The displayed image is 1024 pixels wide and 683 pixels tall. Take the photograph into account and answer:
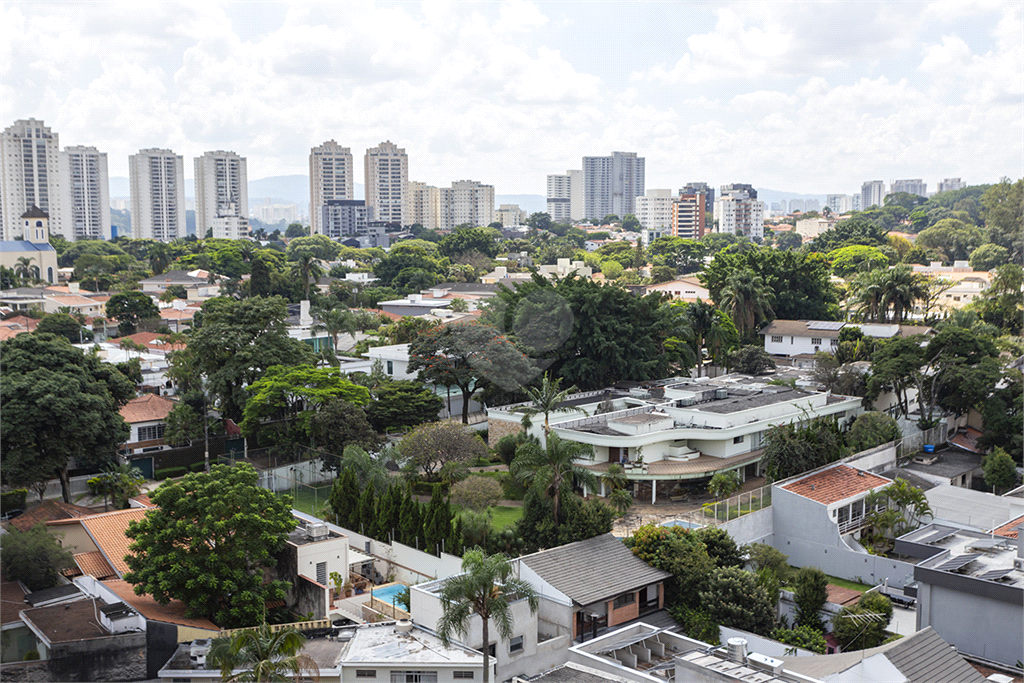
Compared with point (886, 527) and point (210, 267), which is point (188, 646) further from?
point (210, 267)

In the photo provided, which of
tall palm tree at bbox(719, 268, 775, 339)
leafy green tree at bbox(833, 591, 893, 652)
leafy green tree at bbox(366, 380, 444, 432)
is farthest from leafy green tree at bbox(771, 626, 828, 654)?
tall palm tree at bbox(719, 268, 775, 339)

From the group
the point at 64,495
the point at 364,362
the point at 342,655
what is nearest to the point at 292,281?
the point at 364,362

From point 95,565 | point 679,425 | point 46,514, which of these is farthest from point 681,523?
point 46,514

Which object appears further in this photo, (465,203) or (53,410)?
(465,203)

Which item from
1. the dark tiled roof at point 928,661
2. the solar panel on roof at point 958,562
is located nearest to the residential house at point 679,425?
the solar panel on roof at point 958,562

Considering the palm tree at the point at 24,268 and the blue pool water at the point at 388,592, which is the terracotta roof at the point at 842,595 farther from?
the palm tree at the point at 24,268

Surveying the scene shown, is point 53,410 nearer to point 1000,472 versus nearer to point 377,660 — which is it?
point 377,660
